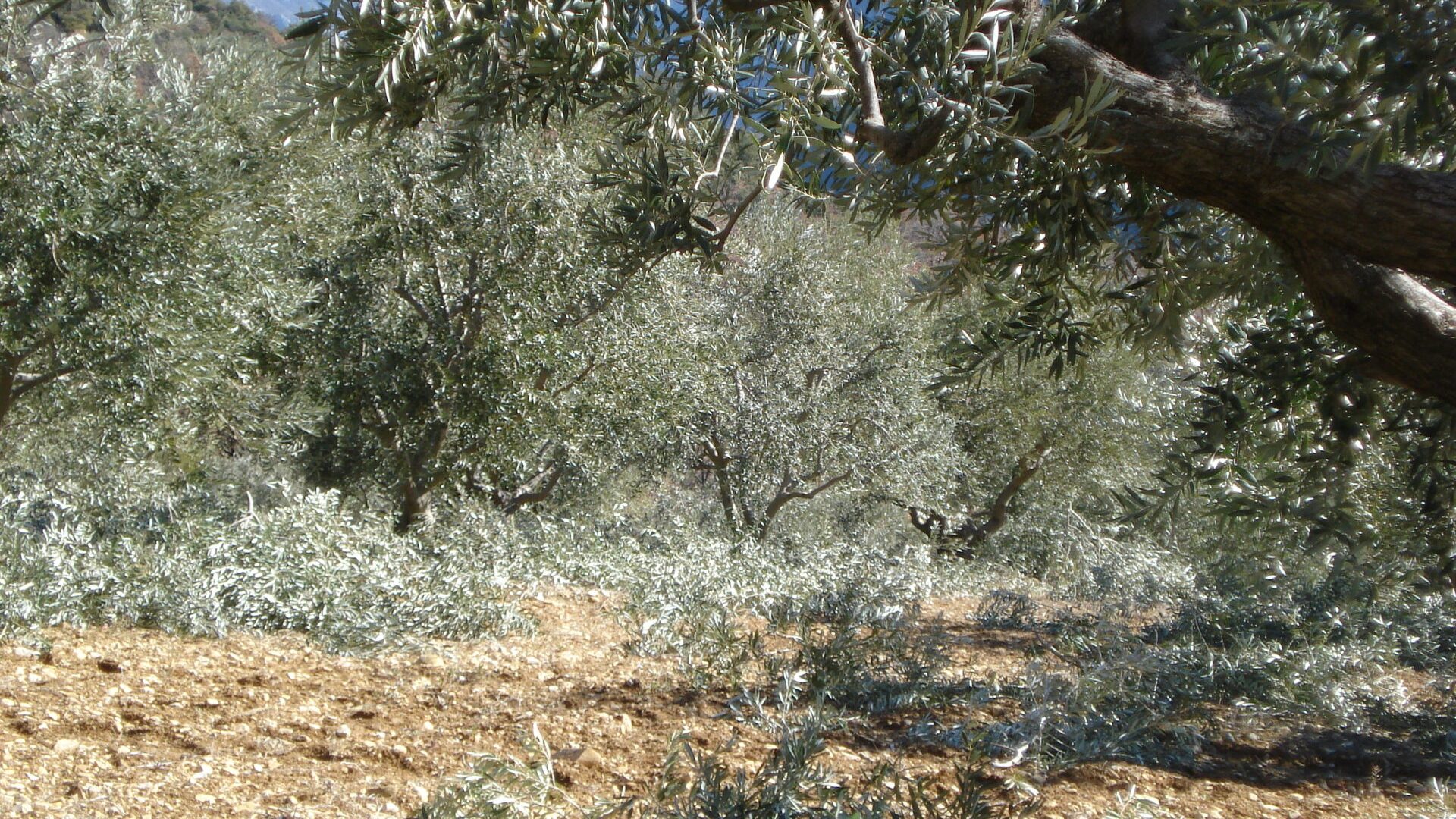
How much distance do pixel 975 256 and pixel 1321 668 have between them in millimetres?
2835

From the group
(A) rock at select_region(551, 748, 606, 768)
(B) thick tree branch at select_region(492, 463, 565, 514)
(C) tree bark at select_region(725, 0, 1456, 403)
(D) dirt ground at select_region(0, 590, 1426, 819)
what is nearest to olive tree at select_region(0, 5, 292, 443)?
(D) dirt ground at select_region(0, 590, 1426, 819)

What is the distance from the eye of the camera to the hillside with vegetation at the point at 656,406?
286 cm

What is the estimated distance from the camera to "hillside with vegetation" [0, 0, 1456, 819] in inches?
112

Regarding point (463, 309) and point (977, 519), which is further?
point (977, 519)

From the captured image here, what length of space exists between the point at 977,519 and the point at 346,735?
41.8 feet

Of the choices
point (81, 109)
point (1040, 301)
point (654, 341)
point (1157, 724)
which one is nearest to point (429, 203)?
point (654, 341)

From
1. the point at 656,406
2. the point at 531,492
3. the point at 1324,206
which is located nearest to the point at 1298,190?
the point at 1324,206

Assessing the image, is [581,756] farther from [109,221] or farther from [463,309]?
[463,309]

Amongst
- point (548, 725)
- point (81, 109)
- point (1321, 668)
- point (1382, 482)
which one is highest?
point (81, 109)

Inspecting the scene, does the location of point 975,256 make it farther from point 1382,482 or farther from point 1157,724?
point 1382,482

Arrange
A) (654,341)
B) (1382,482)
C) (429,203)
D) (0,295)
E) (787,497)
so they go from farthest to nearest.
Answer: (787,497)
(654,341)
(429,203)
(0,295)
(1382,482)

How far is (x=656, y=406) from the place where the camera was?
9.73m

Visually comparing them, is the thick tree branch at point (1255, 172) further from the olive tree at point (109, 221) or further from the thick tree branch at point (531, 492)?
the thick tree branch at point (531, 492)

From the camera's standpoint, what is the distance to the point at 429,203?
29.1 feet
